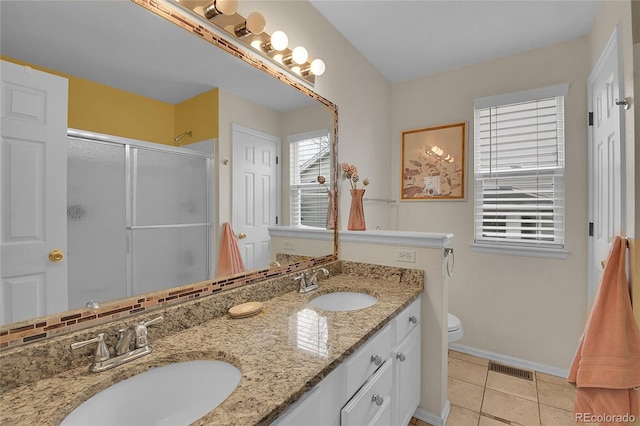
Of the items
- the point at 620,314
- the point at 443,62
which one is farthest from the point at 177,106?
the point at 443,62

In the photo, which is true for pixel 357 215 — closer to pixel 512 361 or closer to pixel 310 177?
pixel 310 177

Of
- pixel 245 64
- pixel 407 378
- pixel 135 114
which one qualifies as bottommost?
pixel 407 378

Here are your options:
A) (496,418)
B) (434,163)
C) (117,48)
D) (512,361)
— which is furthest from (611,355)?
(117,48)

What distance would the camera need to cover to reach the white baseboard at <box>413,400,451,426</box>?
1693mm

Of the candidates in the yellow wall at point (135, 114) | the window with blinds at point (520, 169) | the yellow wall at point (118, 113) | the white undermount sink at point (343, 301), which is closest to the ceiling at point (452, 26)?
the window with blinds at point (520, 169)

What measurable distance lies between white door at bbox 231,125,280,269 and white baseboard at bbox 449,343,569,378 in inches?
84.2

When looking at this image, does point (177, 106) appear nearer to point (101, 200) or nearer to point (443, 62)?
point (101, 200)

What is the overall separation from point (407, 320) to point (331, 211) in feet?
2.73

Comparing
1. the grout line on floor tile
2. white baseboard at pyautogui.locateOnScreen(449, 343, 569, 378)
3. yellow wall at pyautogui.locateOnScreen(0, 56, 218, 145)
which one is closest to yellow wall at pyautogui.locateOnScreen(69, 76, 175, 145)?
yellow wall at pyautogui.locateOnScreen(0, 56, 218, 145)

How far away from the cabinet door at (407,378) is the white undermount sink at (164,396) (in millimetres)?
862

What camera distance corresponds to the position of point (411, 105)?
2.89 meters

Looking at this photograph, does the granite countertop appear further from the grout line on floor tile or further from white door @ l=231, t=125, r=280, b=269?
the grout line on floor tile

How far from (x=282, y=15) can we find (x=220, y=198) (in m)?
1.16

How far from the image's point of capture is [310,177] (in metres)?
1.80
